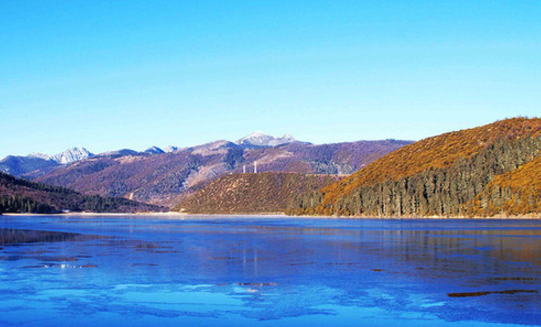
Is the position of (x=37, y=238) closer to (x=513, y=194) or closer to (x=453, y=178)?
(x=513, y=194)

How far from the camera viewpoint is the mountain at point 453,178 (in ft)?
423

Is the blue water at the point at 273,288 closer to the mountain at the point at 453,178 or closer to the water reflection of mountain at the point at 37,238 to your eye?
the water reflection of mountain at the point at 37,238

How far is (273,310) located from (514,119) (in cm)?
17237

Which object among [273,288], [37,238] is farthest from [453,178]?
[273,288]

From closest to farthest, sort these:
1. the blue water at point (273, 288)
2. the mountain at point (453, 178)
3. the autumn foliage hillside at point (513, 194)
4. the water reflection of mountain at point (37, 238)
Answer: the blue water at point (273, 288) < the water reflection of mountain at point (37, 238) < the autumn foliage hillside at point (513, 194) < the mountain at point (453, 178)

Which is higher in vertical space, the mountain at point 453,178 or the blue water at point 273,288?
the mountain at point 453,178

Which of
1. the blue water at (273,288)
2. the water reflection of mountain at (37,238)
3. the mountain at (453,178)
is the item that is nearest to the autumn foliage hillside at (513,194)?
the mountain at (453,178)

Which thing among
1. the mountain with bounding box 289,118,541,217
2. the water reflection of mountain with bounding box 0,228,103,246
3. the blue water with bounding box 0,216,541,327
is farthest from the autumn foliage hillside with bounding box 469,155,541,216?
the water reflection of mountain with bounding box 0,228,103,246

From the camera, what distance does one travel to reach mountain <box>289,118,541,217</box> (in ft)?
423

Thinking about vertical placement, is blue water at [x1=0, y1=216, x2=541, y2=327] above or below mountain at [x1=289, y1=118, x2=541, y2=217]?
below

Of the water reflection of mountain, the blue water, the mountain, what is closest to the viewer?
the blue water

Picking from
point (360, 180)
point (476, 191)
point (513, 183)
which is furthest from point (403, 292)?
point (360, 180)

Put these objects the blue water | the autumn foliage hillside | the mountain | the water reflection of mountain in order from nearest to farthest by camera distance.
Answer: the blue water
the water reflection of mountain
the autumn foliage hillside
the mountain

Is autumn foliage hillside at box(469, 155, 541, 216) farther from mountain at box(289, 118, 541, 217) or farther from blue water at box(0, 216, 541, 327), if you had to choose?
blue water at box(0, 216, 541, 327)
